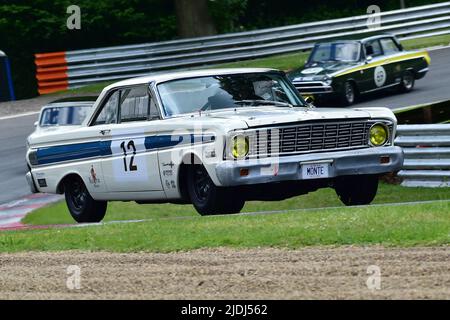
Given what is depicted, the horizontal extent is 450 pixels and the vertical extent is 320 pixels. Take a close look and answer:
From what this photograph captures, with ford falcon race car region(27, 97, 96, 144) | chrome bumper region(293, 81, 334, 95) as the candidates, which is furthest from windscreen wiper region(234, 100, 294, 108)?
chrome bumper region(293, 81, 334, 95)

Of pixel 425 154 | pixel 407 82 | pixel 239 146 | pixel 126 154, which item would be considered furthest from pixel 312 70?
pixel 239 146

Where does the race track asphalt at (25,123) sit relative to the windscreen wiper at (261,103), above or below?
below

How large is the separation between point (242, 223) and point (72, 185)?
3843 mm

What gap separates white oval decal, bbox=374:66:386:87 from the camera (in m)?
23.4

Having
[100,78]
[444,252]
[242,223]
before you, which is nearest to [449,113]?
[242,223]

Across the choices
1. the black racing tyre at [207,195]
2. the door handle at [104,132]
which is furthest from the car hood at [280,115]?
the door handle at [104,132]

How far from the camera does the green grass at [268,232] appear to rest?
931 cm

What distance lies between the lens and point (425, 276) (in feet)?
25.5

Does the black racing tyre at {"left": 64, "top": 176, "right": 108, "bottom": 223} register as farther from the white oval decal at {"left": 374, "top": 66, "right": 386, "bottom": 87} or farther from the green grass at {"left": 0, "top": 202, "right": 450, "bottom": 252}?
the white oval decal at {"left": 374, "top": 66, "right": 386, "bottom": 87}

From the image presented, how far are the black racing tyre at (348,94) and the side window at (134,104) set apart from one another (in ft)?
33.7

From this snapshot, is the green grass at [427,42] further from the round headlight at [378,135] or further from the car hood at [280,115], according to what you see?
the car hood at [280,115]

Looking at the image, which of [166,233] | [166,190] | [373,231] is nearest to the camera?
[373,231]

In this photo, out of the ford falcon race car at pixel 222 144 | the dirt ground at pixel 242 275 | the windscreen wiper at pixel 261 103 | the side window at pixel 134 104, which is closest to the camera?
the dirt ground at pixel 242 275
